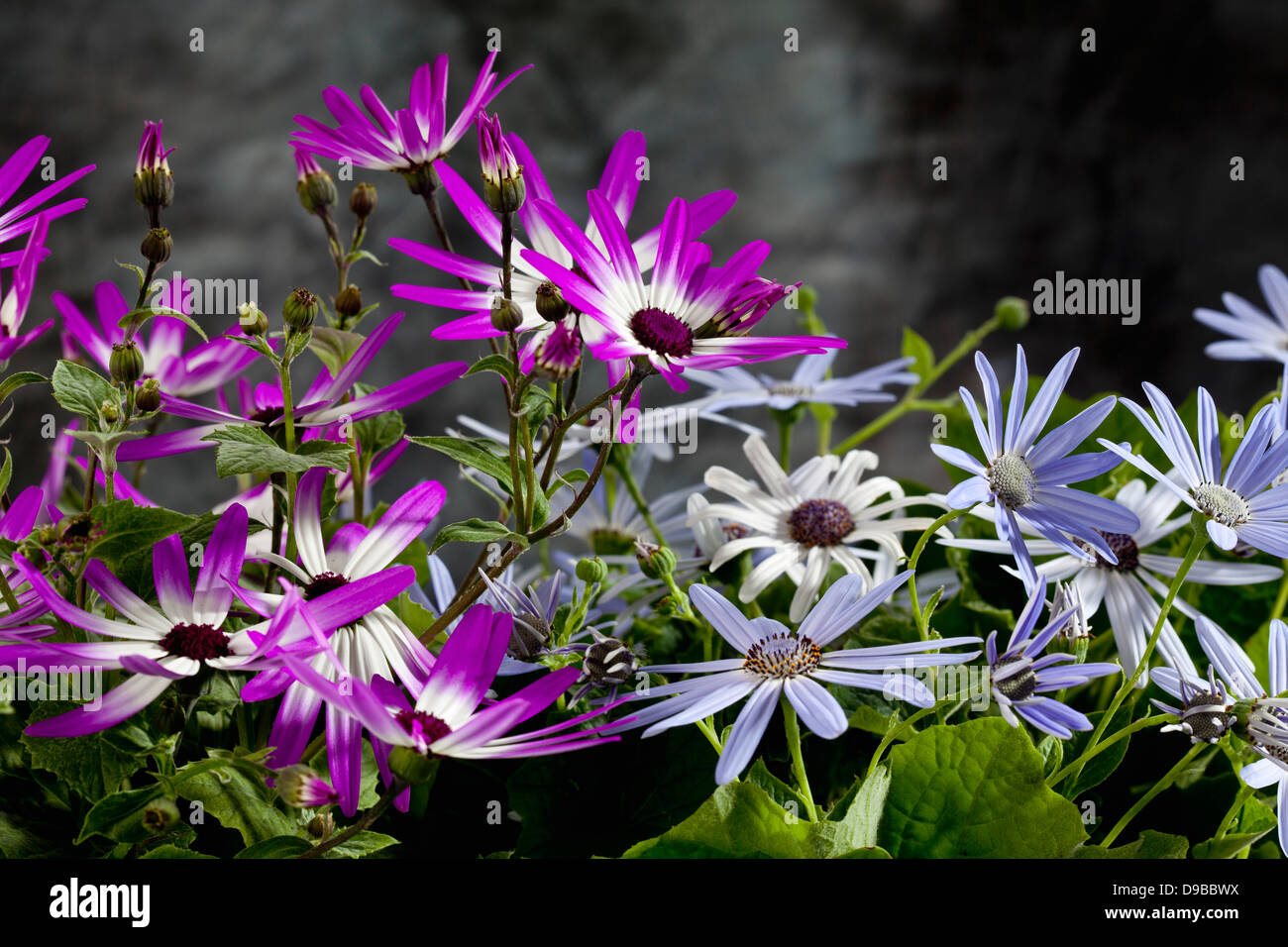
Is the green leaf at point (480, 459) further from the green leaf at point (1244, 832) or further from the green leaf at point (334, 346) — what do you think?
the green leaf at point (1244, 832)

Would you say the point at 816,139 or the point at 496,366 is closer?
the point at 496,366

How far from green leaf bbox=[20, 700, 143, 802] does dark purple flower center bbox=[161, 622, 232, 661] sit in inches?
0.7

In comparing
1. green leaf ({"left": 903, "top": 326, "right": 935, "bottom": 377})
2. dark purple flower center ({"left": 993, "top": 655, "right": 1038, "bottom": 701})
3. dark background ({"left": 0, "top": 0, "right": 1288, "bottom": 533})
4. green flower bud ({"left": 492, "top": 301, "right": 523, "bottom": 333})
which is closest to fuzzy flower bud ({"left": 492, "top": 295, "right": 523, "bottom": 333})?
green flower bud ({"left": 492, "top": 301, "right": 523, "bottom": 333})

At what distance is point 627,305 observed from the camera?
20 centimetres

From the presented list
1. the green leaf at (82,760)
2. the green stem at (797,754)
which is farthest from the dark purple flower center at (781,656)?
the green leaf at (82,760)

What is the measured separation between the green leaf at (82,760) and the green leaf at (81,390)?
2.0 inches

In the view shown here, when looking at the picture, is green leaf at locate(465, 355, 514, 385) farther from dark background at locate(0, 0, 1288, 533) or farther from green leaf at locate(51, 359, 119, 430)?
dark background at locate(0, 0, 1288, 533)

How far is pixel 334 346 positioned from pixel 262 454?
52mm

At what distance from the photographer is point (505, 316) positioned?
19 cm

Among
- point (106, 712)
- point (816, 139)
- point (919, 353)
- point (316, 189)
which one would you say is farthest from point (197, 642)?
point (816, 139)

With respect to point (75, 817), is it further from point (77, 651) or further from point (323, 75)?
point (323, 75)

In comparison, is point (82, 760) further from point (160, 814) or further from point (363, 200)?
point (363, 200)

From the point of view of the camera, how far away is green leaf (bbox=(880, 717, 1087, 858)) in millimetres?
210
